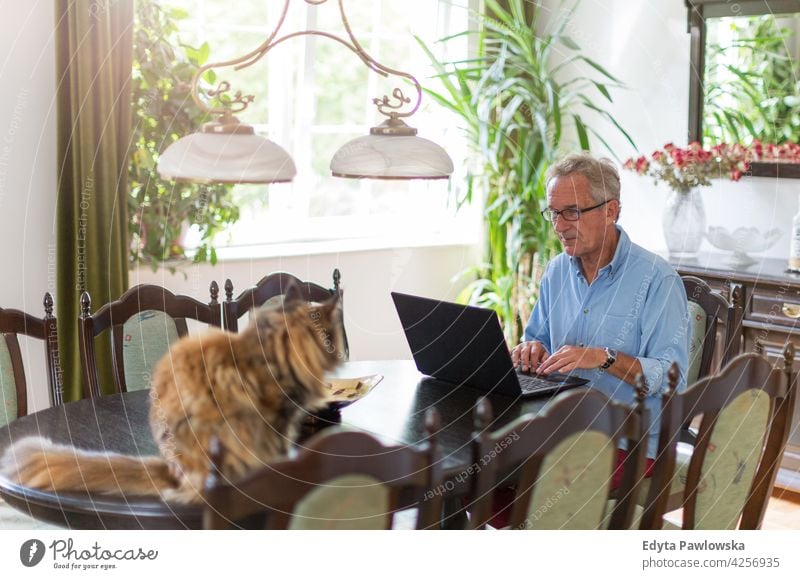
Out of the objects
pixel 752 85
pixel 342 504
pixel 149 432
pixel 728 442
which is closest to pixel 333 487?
pixel 342 504

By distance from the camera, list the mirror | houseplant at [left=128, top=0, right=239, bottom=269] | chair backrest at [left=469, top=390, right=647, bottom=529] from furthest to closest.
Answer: the mirror, houseplant at [left=128, top=0, right=239, bottom=269], chair backrest at [left=469, top=390, right=647, bottom=529]

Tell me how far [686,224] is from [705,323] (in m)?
1.01

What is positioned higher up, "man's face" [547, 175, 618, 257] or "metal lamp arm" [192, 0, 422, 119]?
"metal lamp arm" [192, 0, 422, 119]

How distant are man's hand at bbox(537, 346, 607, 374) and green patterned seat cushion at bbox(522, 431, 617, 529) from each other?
591mm

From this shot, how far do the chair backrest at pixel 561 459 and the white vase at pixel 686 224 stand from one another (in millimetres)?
2112

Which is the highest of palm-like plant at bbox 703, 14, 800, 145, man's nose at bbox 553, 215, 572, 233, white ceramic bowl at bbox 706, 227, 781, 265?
palm-like plant at bbox 703, 14, 800, 145

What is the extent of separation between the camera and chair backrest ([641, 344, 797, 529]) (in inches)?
68.9

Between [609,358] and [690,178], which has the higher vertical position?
[690,178]

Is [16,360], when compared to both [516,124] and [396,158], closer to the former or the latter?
[396,158]

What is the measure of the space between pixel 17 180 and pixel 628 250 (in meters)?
1.97

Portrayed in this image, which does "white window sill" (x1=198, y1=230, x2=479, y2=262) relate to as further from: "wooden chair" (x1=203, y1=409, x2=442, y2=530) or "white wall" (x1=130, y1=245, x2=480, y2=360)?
"wooden chair" (x1=203, y1=409, x2=442, y2=530)

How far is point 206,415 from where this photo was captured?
163cm

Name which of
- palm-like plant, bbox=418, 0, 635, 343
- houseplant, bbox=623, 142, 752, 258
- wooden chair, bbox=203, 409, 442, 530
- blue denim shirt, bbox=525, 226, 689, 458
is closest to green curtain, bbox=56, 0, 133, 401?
palm-like plant, bbox=418, 0, 635, 343

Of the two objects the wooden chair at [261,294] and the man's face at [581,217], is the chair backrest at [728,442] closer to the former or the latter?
the man's face at [581,217]
